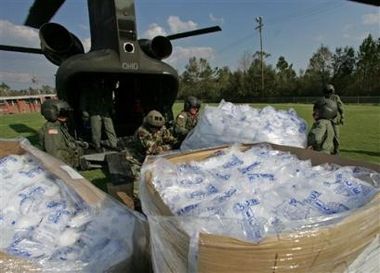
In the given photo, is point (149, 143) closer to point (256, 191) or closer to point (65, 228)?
point (65, 228)

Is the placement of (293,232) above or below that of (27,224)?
above

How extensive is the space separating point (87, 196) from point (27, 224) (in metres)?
0.34

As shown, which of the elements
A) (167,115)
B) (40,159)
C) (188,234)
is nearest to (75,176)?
(40,159)

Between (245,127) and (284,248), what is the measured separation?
2.30 metres

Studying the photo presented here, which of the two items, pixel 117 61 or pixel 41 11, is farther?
pixel 41 11

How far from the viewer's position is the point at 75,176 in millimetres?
2367

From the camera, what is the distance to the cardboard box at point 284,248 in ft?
3.53

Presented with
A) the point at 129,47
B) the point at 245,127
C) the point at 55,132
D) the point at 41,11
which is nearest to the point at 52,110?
the point at 55,132

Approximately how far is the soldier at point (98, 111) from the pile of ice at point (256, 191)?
4.79 metres

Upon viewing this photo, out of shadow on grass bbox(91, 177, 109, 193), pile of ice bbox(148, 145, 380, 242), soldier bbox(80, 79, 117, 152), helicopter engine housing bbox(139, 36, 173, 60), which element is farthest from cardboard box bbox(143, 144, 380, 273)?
helicopter engine housing bbox(139, 36, 173, 60)

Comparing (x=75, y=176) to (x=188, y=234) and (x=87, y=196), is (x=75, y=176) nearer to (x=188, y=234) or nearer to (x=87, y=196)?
(x=87, y=196)

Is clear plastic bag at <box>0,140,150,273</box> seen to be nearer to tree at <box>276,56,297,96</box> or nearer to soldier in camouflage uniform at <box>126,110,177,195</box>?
soldier in camouflage uniform at <box>126,110,177,195</box>

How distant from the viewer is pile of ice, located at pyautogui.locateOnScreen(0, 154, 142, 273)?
5.49ft

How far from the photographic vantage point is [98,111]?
654 cm
